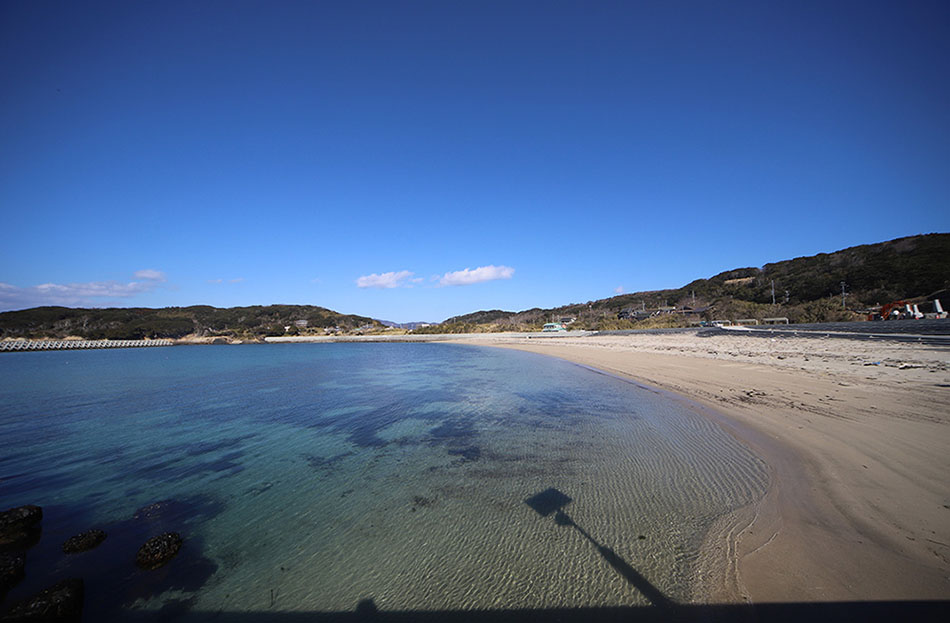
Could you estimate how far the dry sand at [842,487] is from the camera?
2857mm

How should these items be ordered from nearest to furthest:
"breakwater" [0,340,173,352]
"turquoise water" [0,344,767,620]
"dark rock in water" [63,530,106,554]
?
"turquoise water" [0,344,767,620], "dark rock in water" [63,530,106,554], "breakwater" [0,340,173,352]

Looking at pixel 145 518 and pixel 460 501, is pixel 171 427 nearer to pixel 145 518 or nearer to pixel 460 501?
pixel 145 518

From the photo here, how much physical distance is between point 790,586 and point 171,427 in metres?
12.7

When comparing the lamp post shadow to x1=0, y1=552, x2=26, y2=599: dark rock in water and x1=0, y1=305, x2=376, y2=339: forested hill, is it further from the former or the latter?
x1=0, y1=305, x2=376, y2=339: forested hill

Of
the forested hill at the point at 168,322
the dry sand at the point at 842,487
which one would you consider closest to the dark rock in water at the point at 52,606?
the dry sand at the point at 842,487

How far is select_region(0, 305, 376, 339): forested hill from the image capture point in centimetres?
8100

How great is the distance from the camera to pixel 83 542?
397cm

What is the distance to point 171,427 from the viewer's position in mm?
9531

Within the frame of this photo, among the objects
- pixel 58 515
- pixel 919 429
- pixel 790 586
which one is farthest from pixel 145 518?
pixel 919 429

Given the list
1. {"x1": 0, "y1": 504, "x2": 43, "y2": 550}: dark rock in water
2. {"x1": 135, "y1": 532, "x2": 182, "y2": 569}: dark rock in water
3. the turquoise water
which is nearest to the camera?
the turquoise water

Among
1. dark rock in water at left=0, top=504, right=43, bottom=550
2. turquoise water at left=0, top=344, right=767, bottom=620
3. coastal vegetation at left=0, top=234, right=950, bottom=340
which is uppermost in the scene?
coastal vegetation at left=0, top=234, right=950, bottom=340

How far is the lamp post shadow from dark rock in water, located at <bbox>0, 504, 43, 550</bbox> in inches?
238

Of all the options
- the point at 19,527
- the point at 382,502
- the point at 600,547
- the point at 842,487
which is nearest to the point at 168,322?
the point at 19,527

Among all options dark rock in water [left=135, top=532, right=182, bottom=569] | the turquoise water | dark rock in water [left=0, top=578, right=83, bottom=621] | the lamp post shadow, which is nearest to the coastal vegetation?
the turquoise water
